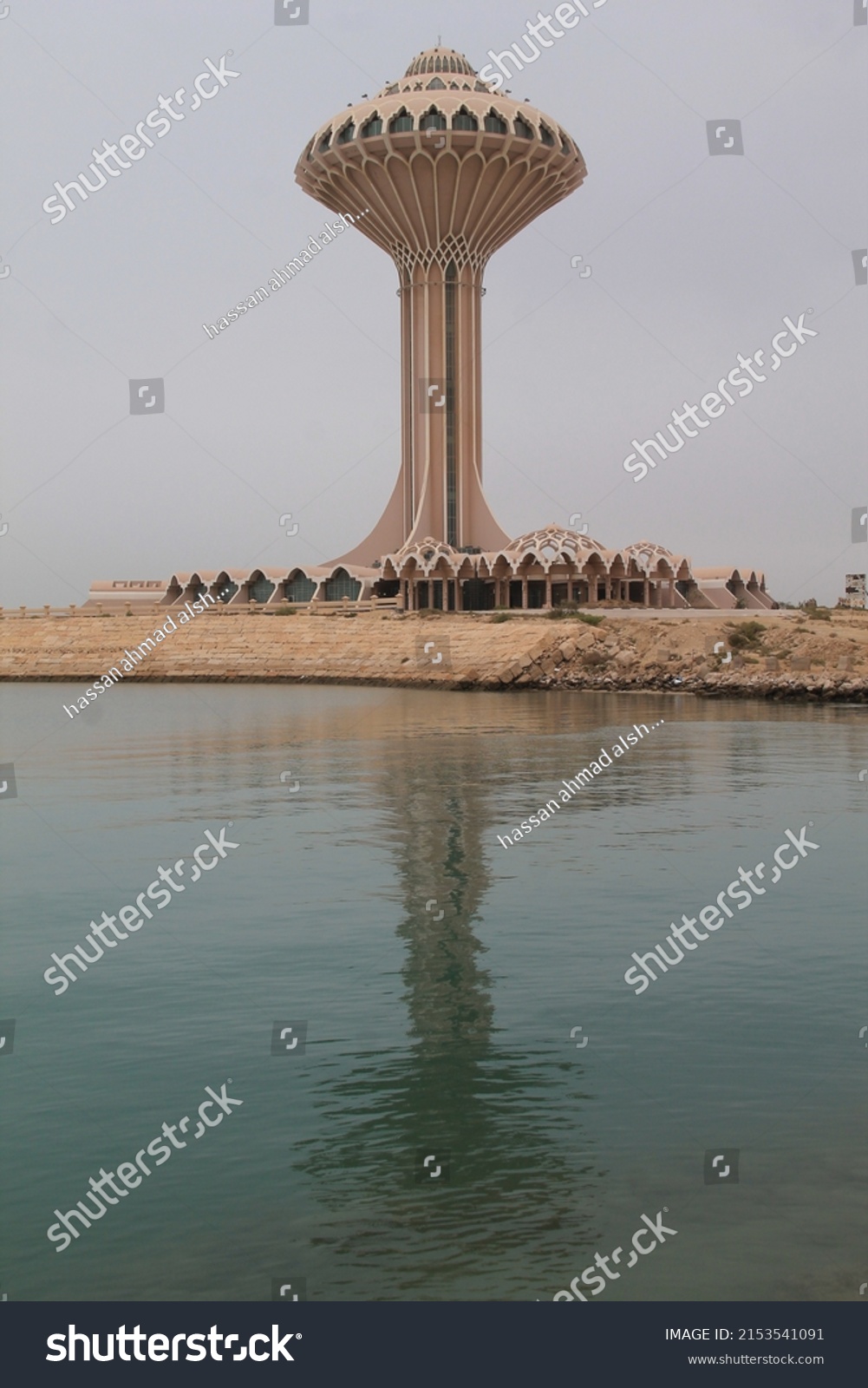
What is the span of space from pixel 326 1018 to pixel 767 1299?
5685 mm

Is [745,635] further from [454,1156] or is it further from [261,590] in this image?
[454,1156]

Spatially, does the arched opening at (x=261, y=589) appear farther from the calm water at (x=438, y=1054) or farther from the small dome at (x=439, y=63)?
the calm water at (x=438, y=1054)

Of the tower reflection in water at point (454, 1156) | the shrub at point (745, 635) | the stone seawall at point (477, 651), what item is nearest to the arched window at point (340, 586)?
the stone seawall at point (477, 651)

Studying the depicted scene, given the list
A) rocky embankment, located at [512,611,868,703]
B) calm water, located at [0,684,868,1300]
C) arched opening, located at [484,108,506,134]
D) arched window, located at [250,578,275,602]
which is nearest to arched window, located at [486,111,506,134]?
arched opening, located at [484,108,506,134]

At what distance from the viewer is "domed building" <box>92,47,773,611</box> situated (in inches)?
3711

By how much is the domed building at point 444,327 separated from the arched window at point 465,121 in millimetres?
121

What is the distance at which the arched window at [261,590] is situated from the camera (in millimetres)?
104250

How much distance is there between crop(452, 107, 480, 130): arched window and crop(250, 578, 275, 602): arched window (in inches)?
1354

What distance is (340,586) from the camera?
329 ft

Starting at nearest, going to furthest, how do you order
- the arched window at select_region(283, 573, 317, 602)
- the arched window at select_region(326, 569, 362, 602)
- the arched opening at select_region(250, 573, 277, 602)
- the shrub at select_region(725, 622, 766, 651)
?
the shrub at select_region(725, 622, 766, 651), the arched window at select_region(326, 569, 362, 602), the arched window at select_region(283, 573, 317, 602), the arched opening at select_region(250, 573, 277, 602)

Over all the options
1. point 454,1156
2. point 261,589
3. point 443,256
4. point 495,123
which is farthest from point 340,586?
point 454,1156

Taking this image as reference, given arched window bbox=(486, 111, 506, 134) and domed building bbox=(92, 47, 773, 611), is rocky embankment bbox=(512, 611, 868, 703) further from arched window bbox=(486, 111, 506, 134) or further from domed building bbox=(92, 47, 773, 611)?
arched window bbox=(486, 111, 506, 134)

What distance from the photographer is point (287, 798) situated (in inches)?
1101
